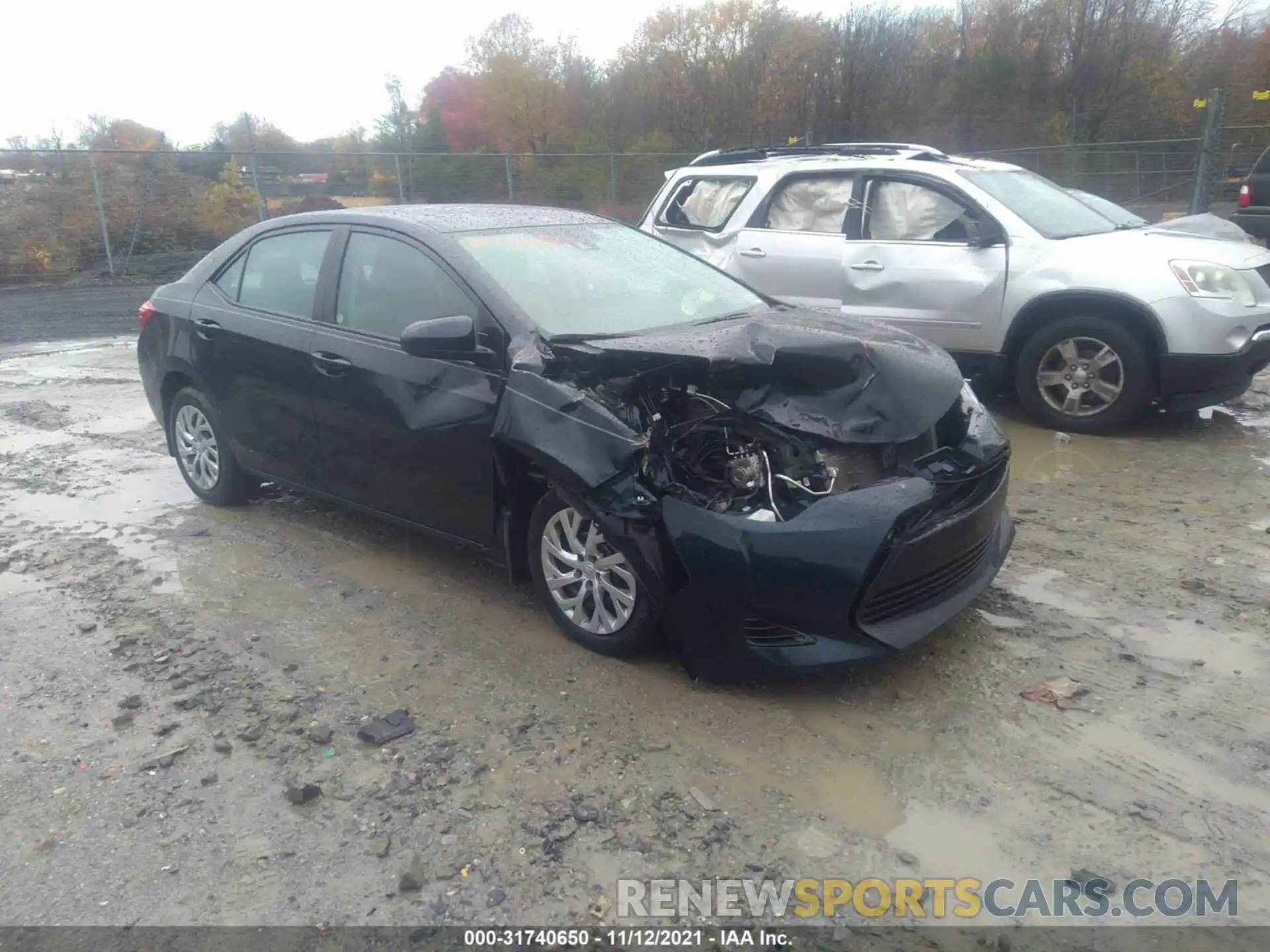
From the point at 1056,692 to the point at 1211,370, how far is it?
356cm

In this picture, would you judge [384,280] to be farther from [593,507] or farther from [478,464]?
[593,507]

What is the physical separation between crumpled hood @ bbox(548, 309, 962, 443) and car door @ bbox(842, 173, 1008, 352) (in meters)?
3.22

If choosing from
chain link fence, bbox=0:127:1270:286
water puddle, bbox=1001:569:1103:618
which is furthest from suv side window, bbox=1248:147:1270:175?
water puddle, bbox=1001:569:1103:618

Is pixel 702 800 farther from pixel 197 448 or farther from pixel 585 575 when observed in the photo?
pixel 197 448

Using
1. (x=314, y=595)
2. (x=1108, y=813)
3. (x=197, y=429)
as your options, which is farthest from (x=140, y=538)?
(x=1108, y=813)

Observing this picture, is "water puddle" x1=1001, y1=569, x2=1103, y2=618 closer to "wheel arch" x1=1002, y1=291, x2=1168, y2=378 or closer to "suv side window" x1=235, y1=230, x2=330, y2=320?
"wheel arch" x1=1002, y1=291, x2=1168, y2=378

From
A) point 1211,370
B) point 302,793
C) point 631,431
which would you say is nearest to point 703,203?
point 1211,370

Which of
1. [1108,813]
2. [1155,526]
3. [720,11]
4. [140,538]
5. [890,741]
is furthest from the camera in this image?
[720,11]

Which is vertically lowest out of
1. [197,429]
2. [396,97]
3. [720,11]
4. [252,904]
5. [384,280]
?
[252,904]

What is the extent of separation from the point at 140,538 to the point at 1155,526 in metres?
5.24

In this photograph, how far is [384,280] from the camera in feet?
14.9

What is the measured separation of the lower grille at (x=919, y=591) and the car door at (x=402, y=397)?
1578 mm

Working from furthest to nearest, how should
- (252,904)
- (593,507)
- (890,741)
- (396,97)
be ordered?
(396,97) → (593,507) → (890,741) → (252,904)

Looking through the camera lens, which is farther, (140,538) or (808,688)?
(140,538)
